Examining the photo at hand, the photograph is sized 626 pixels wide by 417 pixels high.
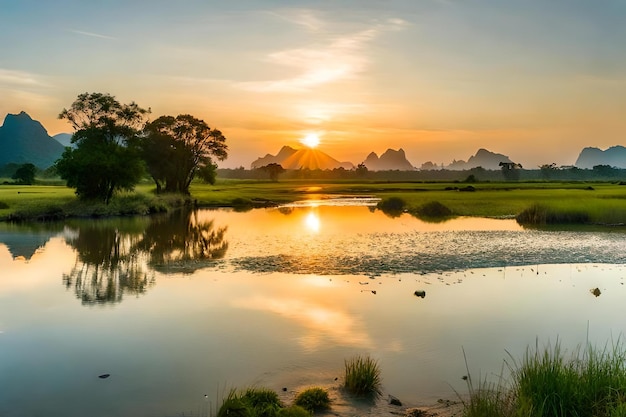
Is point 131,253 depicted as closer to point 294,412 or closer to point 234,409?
point 234,409

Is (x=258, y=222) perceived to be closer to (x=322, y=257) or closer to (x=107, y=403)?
(x=322, y=257)

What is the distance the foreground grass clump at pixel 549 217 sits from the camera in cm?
4372

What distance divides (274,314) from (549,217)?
3605 cm

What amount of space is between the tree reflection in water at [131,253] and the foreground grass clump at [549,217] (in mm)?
26257

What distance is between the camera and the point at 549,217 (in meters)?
44.7

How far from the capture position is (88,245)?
3222cm

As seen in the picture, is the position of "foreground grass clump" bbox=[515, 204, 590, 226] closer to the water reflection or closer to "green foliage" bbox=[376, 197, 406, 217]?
"green foliage" bbox=[376, 197, 406, 217]

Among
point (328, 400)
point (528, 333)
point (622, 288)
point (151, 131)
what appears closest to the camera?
point (328, 400)

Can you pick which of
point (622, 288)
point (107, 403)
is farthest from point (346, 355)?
point (622, 288)

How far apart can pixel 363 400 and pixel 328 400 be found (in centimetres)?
71

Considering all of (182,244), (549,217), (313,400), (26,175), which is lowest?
(182,244)

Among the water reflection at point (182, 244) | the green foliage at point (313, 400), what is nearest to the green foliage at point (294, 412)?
the green foliage at point (313, 400)

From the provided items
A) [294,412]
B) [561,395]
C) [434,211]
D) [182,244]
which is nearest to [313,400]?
[294,412]

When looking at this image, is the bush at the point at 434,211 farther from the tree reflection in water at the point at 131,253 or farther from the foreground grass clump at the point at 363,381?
the foreground grass clump at the point at 363,381
